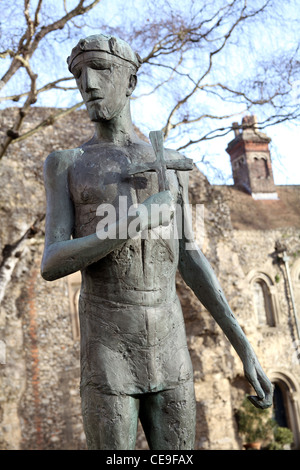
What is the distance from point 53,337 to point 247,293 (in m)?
4.78

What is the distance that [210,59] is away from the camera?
399 inches

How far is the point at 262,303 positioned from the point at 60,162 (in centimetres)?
1912

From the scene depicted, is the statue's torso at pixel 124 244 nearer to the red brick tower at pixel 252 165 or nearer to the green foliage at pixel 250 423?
the green foliage at pixel 250 423

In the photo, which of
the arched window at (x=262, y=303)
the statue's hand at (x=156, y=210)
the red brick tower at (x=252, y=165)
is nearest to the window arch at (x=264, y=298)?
the arched window at (x=262, y=303)

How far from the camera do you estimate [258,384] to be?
2.45 m

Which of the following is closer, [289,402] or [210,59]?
[210,59]

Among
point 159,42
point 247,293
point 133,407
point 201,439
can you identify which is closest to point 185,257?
point 133,407

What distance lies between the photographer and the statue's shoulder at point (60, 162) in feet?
8.05

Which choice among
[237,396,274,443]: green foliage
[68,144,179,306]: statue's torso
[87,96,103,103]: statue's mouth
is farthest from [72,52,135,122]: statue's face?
[237,396,274,443]: green foliage

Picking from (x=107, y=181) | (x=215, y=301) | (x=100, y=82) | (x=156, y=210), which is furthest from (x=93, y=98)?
(x=215, y=301)

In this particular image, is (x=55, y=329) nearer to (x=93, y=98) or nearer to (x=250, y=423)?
(x=250, y=423)

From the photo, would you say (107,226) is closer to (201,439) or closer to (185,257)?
(185,257)

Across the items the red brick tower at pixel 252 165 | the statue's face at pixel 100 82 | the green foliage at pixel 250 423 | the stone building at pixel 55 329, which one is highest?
the red brick tower at pixel 252 165

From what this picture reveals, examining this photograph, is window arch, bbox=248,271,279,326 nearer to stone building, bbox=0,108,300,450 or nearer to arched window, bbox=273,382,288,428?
arched window, bbox=273,382,288,428
